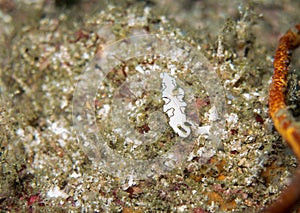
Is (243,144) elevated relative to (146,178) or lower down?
elevated

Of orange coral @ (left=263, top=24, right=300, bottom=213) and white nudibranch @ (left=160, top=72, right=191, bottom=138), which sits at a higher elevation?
orange coral @ (left=263, top=24, right=300, bottom=213)

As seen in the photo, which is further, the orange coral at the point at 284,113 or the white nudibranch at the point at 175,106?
the white nudibranch at the point at 175,106

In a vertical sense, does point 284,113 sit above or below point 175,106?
above

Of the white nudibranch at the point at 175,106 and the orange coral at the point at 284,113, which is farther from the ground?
the orange coral at the point at 284,113

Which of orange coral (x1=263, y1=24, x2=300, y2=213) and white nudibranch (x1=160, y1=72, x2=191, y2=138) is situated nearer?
orange coral (x1=263, y1=24, x2=300, y2=213)

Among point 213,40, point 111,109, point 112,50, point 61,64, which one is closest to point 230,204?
point 111,109

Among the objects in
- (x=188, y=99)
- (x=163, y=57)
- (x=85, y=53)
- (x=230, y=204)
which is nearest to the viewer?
(x=230, y=204)

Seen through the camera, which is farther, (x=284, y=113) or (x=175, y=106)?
(x=175, y=106)

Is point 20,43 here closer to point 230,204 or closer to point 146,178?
point 146,178
